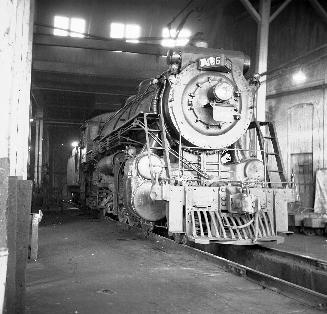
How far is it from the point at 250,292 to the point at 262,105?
24.1 ft

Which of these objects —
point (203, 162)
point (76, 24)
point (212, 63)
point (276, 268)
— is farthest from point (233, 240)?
point (76, 24)

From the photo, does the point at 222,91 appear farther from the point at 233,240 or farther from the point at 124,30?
the point at 124,30

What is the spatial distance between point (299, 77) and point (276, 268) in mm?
7051

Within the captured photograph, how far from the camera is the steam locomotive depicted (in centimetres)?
555

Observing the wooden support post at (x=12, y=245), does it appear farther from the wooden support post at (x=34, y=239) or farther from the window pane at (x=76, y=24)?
the window pane at (x=76, y=24)

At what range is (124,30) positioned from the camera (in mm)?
15469

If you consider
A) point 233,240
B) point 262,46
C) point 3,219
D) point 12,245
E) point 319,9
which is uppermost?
point 319,9

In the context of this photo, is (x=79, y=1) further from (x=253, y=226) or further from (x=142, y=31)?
(x=253, y=226)

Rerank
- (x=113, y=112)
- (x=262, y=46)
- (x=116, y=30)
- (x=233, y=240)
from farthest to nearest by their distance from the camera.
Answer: (x=116, y=30), (x=113, y=112), (x=262, y=46), (x=233, y=240)

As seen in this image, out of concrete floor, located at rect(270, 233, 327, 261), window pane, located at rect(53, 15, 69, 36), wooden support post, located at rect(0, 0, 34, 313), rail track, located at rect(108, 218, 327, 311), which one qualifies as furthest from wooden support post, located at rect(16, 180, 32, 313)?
window pane, located at rect(53, 15, 69, 36)

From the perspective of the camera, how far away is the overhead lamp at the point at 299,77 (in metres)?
11.1

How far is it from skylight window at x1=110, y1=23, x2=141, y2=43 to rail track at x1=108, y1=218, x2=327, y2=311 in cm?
1012

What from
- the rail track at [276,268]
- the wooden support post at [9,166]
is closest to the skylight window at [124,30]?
the rail track at [276,268]

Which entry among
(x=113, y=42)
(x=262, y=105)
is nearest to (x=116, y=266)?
(x=262, y=105)
